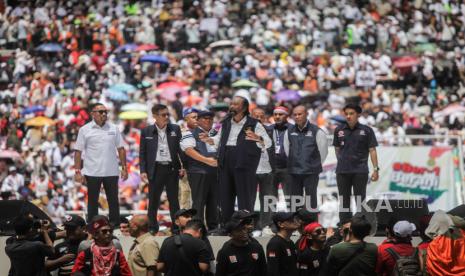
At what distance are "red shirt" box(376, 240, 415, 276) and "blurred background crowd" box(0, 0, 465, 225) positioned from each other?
543 inches

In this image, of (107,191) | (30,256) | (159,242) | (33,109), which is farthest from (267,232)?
(33,109)

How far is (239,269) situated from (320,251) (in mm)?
1030

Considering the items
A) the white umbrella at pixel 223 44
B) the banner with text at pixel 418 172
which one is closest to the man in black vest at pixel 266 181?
the banner with text at pixel 418 172

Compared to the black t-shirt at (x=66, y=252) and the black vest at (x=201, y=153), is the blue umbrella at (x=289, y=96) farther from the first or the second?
the black t-shirt at (x=66, y=252)

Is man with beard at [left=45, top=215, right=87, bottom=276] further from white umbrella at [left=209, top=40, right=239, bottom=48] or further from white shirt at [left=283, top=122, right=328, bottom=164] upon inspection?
white umbrella at [left=209, top=40, right=239, bottom=48]

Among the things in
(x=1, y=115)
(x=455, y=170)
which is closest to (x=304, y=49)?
(x=1, y=115)

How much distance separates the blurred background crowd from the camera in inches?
1212

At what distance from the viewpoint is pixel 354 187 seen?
16.6m

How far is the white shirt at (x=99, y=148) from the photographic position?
54.5 ft

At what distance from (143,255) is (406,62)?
75.5 feet

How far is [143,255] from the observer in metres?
13.7

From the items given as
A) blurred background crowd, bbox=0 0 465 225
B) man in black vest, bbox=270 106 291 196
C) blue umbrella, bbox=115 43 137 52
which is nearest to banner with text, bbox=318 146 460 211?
blurred background crowd, bbox=0 0 465 225

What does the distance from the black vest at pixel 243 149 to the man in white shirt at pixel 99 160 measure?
171 cm

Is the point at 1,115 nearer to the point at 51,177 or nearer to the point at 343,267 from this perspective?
the point at 51,177
